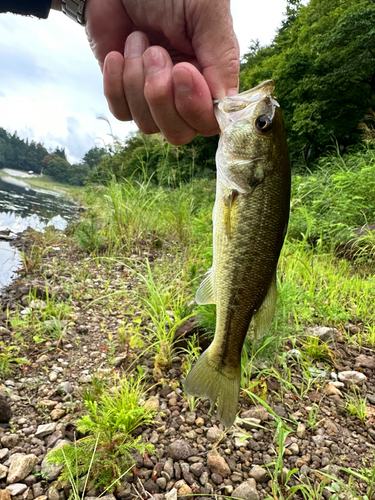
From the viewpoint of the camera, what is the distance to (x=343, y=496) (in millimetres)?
1709

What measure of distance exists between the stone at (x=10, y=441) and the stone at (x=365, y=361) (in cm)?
246

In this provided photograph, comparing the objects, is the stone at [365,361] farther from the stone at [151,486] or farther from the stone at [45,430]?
the stone at [45,430]

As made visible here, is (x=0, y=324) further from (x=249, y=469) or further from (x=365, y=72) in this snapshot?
(x=365, y=72)

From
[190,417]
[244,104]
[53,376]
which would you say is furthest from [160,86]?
[53,376]

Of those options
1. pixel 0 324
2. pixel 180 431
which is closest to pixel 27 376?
pixel 0 324

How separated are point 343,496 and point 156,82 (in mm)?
2180

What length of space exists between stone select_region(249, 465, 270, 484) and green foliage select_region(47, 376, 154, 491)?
0.57 metres

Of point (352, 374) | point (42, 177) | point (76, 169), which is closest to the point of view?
point (352, 374)

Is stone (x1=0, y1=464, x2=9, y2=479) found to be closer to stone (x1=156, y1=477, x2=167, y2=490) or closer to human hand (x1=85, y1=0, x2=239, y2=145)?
stone (x1=156, y1=477, x2=167, y2=490)

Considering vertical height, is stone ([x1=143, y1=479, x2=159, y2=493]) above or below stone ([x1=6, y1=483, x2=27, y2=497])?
above

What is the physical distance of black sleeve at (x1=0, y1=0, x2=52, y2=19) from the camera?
2.13 meters

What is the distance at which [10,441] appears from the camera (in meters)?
1.98

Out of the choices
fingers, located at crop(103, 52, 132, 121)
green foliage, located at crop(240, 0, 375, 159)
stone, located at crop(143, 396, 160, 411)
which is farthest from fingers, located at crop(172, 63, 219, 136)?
green foliage, located at crop(240, 0, 375, 159)

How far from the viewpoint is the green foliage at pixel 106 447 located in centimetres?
169
